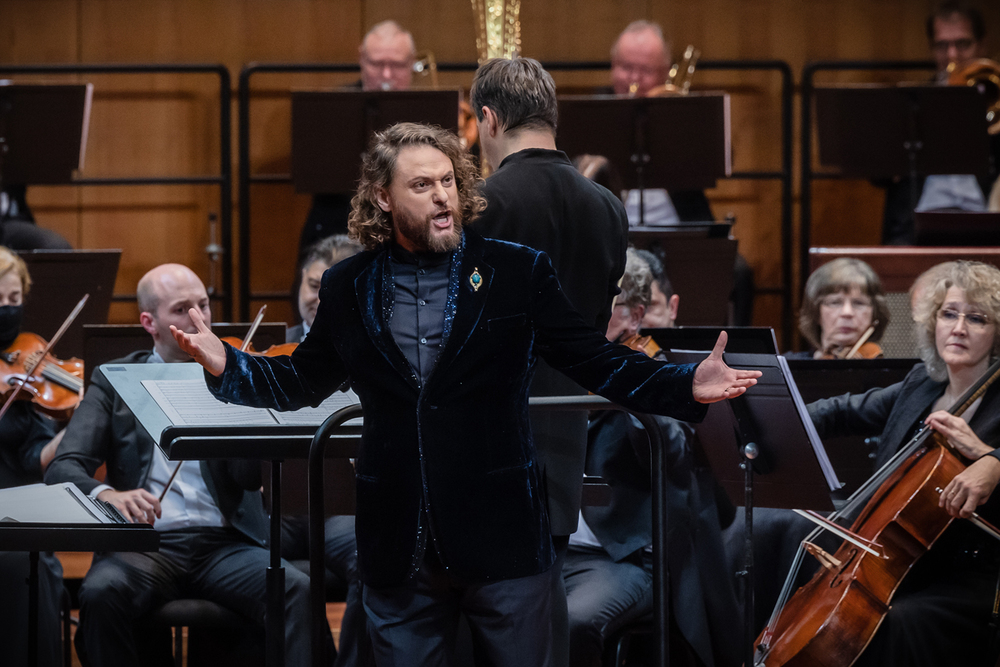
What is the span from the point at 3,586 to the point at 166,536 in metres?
0.41

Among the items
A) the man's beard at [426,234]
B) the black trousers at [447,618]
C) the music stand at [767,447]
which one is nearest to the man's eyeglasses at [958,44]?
the music stand at [767,447]

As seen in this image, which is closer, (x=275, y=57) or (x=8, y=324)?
(x=8, y=324)

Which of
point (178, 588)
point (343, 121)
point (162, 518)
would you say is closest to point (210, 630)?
point (178, 588)

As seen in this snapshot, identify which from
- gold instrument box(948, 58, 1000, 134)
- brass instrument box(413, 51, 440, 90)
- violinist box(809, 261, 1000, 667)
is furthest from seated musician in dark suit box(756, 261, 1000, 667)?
brass instrument box(413, 51, 440, 90)

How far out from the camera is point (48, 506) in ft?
7.58

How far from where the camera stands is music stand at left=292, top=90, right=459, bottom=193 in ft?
15.3

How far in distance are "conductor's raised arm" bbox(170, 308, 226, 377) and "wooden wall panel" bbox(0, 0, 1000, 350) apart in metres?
4.19

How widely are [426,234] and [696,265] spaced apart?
2451mm

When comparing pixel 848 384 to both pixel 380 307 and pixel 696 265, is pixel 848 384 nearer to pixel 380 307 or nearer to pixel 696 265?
pixel 696 265

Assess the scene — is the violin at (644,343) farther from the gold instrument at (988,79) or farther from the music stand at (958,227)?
the gold instrument at (988,79)

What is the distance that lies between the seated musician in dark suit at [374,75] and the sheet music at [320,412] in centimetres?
289

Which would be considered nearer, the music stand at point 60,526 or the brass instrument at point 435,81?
the music stand at point 60,526

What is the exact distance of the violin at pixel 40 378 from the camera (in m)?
3.40

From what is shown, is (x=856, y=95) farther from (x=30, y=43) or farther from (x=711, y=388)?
(x=30, y=43)
